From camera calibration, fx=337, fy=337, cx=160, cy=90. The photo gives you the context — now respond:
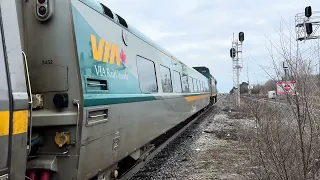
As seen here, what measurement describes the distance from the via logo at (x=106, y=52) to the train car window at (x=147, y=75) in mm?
1032

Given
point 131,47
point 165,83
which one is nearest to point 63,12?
point 131,47

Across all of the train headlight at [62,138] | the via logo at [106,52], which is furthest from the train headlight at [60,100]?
the via logo at [106,52]

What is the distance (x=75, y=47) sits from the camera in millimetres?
3553

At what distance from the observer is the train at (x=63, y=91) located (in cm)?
250

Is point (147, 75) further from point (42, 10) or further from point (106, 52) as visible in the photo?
point (42, 10)

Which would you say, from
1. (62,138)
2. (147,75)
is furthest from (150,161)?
(62,138)

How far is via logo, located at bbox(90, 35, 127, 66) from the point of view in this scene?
4061mm

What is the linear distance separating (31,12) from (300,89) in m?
3.73

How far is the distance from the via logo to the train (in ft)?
0.05

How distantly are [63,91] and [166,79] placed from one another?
5.41m

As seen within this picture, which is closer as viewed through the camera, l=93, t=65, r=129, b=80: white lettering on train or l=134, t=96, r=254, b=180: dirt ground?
l=93, t=65, r=129, b=80: white lettering on train

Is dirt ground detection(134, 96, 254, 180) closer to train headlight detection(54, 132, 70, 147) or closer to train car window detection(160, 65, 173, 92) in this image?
train car window detection(160, 65, 173, 92)

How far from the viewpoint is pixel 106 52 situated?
445 cm

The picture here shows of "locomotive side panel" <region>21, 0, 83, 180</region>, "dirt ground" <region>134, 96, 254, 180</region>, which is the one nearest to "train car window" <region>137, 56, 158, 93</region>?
"dirt ground" <region>134, 96, 254, 180</region>
